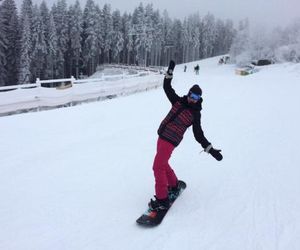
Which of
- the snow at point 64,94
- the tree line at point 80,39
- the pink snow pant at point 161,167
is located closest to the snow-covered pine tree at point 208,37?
the tree line at point 80,39

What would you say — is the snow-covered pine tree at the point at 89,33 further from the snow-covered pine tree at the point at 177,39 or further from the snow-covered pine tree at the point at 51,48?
the snow-covered pine tree at the point at 177,39

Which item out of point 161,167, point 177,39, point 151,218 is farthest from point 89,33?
point 151,218

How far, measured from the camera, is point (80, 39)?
65.9 metres

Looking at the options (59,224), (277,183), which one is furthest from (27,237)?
(277,183)

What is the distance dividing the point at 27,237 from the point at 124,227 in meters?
1.15

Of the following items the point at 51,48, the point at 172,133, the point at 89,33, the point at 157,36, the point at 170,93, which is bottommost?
the point at 172,133

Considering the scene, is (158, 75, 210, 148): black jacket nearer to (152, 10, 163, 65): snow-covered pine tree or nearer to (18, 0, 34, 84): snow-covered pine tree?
(18, 0, 34, 84): snow-covered pine tree

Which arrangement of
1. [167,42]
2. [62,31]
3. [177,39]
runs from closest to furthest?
[62,31]
[167,42]
[177,39]

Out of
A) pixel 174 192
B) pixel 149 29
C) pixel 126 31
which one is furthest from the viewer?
pixel 149 29

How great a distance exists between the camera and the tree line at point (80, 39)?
51.1 m

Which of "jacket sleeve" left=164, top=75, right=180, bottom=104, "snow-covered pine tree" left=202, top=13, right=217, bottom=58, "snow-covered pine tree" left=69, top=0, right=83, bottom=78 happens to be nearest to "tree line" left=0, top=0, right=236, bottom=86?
"snow-covered pine tree" left=69, top=0, right=83, bottom=78

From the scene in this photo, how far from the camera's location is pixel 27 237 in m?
3.89

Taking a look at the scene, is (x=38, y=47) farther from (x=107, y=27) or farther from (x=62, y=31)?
(x=107, y=27)

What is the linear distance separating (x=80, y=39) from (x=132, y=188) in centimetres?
6444
